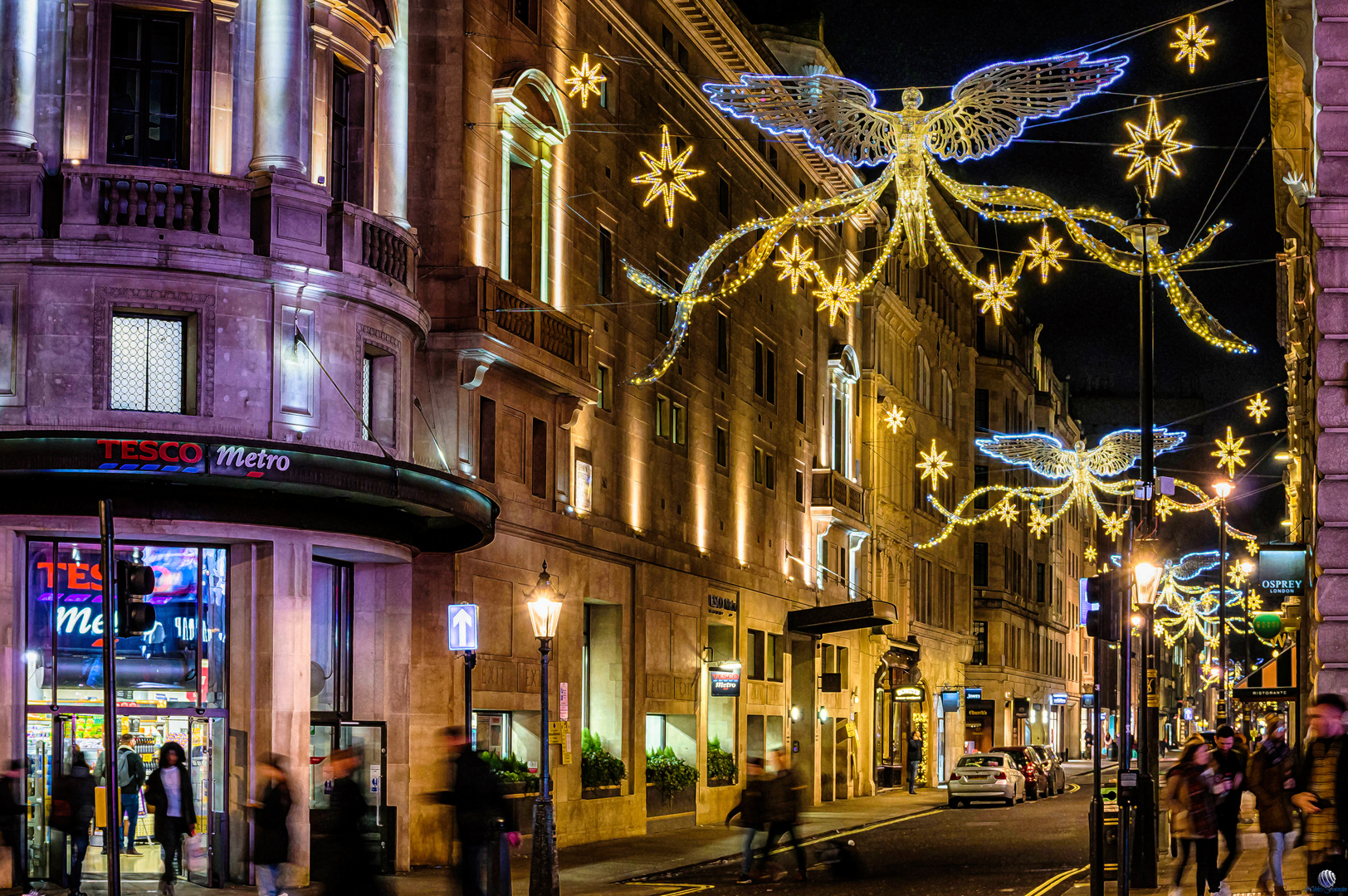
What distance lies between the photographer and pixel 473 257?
29812mm

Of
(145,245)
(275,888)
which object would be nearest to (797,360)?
(145,245)

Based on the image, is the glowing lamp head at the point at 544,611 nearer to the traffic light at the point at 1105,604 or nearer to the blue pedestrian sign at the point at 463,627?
the blue pedestrian sign at the point at 463,627

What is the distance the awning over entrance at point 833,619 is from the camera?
151 ft

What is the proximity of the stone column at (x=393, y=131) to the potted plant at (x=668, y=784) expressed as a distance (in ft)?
50.1

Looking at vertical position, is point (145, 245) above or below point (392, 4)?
below

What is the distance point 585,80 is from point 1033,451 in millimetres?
13997

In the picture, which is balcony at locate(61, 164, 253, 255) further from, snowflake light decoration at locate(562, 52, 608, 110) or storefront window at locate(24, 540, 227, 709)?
snowflake light decoration at locate(562, 52, 608, 110)

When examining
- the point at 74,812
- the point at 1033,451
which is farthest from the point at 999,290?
the point at 1033,451

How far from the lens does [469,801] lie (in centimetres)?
1725

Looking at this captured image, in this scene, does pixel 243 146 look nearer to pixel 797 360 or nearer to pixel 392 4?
pixel 392 4

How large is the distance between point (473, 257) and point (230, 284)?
6.47 m

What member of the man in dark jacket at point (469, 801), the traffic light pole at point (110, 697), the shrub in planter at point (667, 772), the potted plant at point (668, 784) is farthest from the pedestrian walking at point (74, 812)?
the shrub in planter at point (667, 772)

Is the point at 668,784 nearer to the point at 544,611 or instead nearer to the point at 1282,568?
the point at 1282,568

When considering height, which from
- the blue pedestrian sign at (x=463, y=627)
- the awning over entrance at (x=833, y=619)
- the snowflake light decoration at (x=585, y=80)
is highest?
the snowflake light decoration at (x=585, y=80)
